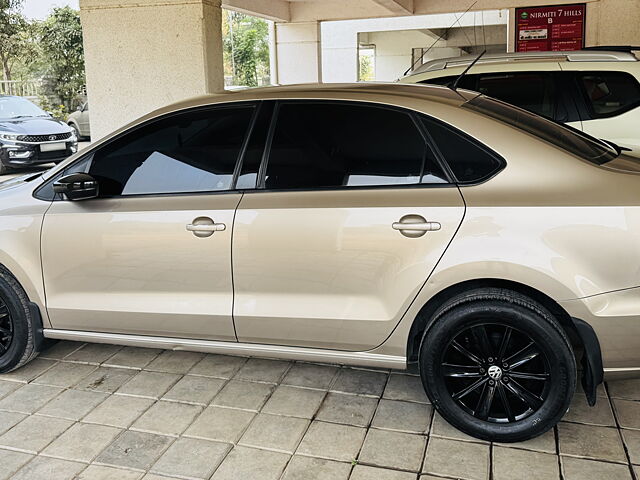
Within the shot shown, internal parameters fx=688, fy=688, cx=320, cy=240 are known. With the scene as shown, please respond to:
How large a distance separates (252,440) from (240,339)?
0.55 m

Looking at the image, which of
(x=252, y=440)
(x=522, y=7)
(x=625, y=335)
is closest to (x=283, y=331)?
(x=252, y=440)

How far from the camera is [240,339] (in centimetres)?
365

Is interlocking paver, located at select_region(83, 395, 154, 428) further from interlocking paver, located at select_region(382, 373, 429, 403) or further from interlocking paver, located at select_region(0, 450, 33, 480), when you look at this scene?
interlocking paver, located at select_region(382, 373, 429, 403)

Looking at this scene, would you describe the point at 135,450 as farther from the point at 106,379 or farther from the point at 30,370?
the point at 30,370

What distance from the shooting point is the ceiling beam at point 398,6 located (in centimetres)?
1330

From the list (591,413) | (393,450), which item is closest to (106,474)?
(393,450)

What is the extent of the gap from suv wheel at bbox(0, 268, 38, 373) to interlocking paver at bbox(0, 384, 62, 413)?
0.66 feet

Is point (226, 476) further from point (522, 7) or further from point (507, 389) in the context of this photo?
point (522, 7)

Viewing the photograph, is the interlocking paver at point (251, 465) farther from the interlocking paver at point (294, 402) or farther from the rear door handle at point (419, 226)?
the rear door handle at point (419, 226)

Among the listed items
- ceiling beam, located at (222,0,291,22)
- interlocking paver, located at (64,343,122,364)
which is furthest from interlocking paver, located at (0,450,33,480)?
ceiling beam, located at (222,0,291,22)

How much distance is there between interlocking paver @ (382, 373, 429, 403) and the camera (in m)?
3.72

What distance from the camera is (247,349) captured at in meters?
3.67

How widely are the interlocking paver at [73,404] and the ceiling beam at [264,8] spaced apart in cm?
1027

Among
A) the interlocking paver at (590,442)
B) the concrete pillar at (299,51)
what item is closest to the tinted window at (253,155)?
the interlocking paver at (590,442)
